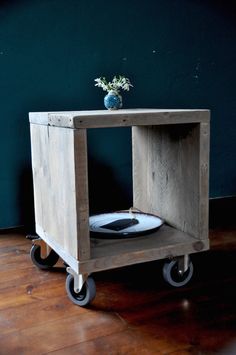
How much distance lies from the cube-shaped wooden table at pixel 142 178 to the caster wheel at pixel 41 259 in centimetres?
7

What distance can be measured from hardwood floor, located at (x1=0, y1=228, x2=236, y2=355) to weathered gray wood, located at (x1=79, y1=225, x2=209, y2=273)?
4.7 inches

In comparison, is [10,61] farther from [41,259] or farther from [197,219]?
[197,219]

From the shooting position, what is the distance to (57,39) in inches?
76.2

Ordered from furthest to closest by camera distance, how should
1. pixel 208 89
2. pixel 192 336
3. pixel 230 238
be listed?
pixel 208 89
pixel 230 238
pixel 192 336

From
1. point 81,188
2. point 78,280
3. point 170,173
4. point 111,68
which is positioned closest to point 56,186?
point 81,188

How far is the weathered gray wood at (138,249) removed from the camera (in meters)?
1.20

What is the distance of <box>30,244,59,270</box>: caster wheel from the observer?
1.50 meters

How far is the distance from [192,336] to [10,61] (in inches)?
54.4

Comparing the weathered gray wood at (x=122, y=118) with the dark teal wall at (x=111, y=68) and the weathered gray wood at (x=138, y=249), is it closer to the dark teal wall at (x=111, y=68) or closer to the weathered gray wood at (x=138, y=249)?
the weathered gray wood at (x=138, y=249)

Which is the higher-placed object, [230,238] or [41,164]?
[41,164]

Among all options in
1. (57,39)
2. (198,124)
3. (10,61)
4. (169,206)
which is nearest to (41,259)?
(169,206)

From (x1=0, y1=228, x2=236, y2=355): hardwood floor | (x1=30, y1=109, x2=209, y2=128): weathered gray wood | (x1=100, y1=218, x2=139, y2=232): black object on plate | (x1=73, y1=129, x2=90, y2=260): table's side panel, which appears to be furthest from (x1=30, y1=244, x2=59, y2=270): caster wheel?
(x1=30, y1=109, x2=209, y2=128): weathered gray wood

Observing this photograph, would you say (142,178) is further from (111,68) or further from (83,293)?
(111,68)

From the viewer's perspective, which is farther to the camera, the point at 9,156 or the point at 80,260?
the point at 9,156
